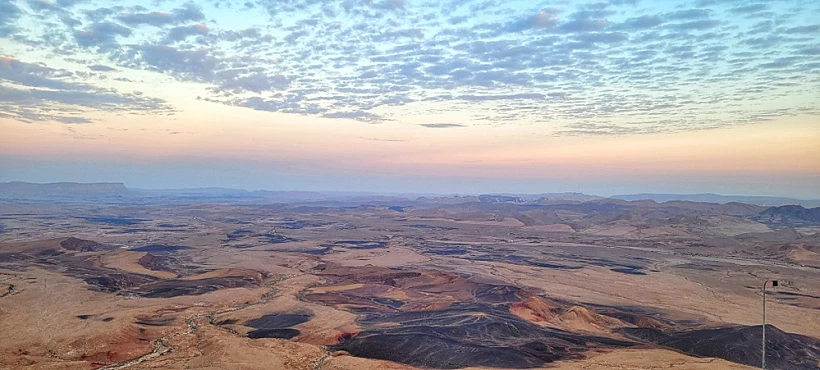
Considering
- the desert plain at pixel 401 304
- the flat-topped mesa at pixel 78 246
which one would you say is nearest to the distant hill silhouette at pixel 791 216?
the desert plain at pixel 401 304

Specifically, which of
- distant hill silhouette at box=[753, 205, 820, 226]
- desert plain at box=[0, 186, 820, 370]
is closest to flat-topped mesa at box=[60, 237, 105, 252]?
desert plain at box=[0, 186, 820, 370]

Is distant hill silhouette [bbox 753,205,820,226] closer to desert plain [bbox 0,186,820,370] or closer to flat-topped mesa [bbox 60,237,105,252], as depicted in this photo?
desert plain [bbox 0,186,820,370]

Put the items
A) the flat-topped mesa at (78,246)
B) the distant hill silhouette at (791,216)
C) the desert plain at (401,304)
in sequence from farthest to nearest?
the distant hill silhouette at (791,216) < the flat-topped mesa at (78,246) < the desert plain at (401,304)

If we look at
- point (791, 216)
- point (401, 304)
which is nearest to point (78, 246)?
point (401, 304)

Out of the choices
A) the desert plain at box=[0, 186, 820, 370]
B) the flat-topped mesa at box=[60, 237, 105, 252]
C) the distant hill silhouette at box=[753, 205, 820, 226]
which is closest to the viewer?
the desert plain at box=[0, 186, 820, 370]

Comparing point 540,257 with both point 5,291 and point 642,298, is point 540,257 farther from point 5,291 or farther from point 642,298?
point 5,291

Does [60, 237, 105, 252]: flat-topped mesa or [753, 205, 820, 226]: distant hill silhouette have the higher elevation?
[753, 205, 820, 226]: distant hill silhouette

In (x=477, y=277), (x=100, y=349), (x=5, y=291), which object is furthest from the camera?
(x=477, y=277)

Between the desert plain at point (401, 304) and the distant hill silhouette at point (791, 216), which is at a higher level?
the distant hill silhouette at point (791, 216)

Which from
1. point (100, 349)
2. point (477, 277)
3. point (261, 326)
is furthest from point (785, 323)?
point (100, 349)

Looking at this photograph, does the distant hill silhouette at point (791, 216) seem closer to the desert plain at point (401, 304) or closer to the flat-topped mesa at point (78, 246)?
the desert plain at point (401, 304)

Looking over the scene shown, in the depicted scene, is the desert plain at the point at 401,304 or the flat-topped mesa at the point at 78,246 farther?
the flat-topped mesa at the point at 78,246
